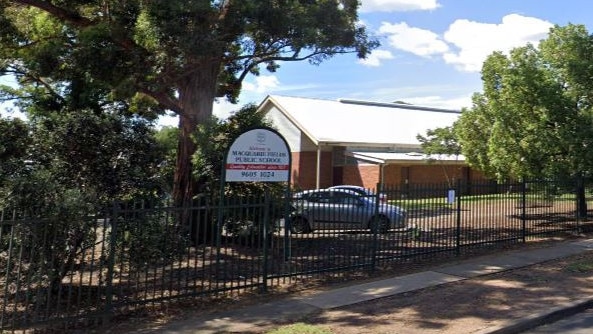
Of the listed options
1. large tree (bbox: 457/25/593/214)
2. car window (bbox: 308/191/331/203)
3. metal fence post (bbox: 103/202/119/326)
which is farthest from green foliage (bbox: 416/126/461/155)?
metal fence post (bbox: 103/202/119/326)

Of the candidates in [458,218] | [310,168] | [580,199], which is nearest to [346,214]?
[458,218]

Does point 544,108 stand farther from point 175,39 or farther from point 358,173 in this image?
point 358,173

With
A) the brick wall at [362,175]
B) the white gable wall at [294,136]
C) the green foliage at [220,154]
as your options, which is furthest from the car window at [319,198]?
the white gable wall at [294,136]

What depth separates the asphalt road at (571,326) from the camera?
686 centimetres

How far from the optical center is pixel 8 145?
9312mm

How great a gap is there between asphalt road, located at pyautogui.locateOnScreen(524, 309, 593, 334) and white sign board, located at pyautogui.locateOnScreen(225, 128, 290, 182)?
Answer: 15.0 ft

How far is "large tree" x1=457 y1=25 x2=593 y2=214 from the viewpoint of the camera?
15.6m

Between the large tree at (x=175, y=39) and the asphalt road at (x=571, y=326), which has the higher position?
the large tree at (x=175, y=39)

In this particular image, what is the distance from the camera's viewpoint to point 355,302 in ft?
26.8

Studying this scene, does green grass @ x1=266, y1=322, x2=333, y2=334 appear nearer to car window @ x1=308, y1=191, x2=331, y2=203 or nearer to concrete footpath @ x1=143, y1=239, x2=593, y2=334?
concrete footpath @ x1=143, y1=239, x2=593, y2=334

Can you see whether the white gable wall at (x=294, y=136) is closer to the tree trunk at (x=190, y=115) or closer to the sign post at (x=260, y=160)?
the tree trunk at (x=190, y=115)

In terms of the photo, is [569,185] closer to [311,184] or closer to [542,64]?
[542,64]

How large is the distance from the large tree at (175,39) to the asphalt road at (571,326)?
22.2 feet

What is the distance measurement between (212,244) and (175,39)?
12.8 feet
